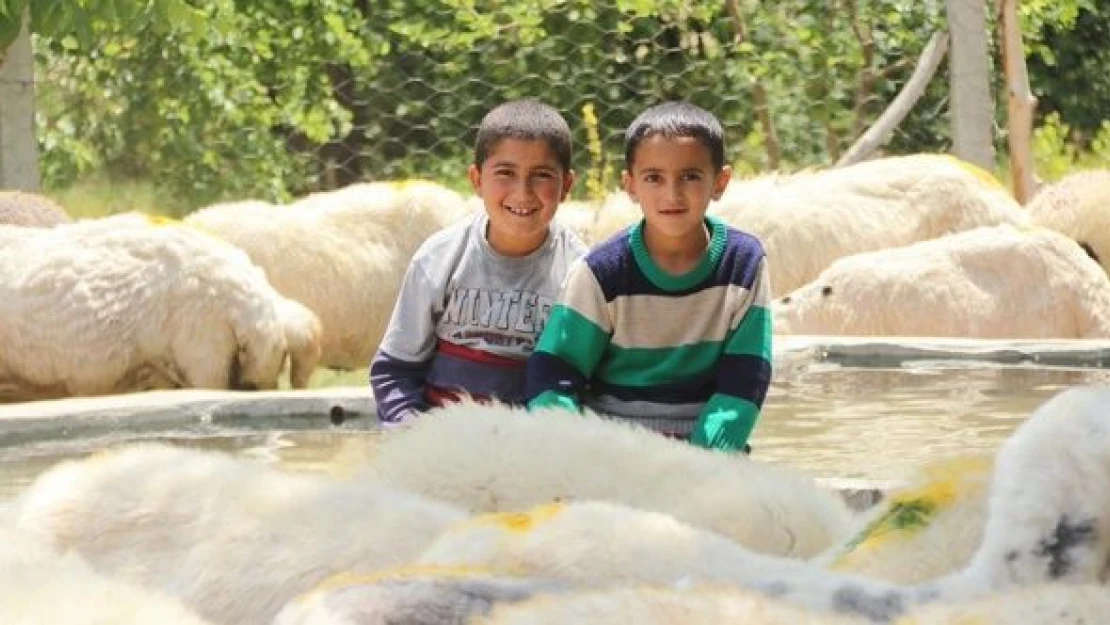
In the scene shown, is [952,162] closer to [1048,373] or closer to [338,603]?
[1048,373]

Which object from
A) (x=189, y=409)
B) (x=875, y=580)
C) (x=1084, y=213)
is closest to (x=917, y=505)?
(x=875, y=580)

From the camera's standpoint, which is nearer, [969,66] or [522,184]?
[522,184]

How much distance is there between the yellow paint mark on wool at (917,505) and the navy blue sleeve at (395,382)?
1.81m

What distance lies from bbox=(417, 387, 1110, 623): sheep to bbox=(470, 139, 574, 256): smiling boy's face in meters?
1.82

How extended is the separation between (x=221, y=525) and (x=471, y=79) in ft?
28.1

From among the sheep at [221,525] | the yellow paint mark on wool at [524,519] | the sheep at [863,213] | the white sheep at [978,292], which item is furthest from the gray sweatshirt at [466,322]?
the sheep at [863,213]

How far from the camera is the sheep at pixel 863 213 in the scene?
903 centimetres

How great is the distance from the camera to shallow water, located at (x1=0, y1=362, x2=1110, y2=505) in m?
5.66

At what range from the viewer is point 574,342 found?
12.9 feet

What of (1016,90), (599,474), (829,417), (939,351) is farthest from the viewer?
(1016,90)

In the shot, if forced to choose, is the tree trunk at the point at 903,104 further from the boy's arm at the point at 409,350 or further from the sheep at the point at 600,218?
the boy's arm at the point at 409,350

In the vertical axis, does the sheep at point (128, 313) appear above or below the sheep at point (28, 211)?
below

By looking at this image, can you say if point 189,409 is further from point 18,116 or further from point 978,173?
point 978,173

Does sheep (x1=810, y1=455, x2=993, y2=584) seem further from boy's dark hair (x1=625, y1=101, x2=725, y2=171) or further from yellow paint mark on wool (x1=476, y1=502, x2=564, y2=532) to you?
boy's dark hair (x1=625, y1=101, x2=725, y2=171)
